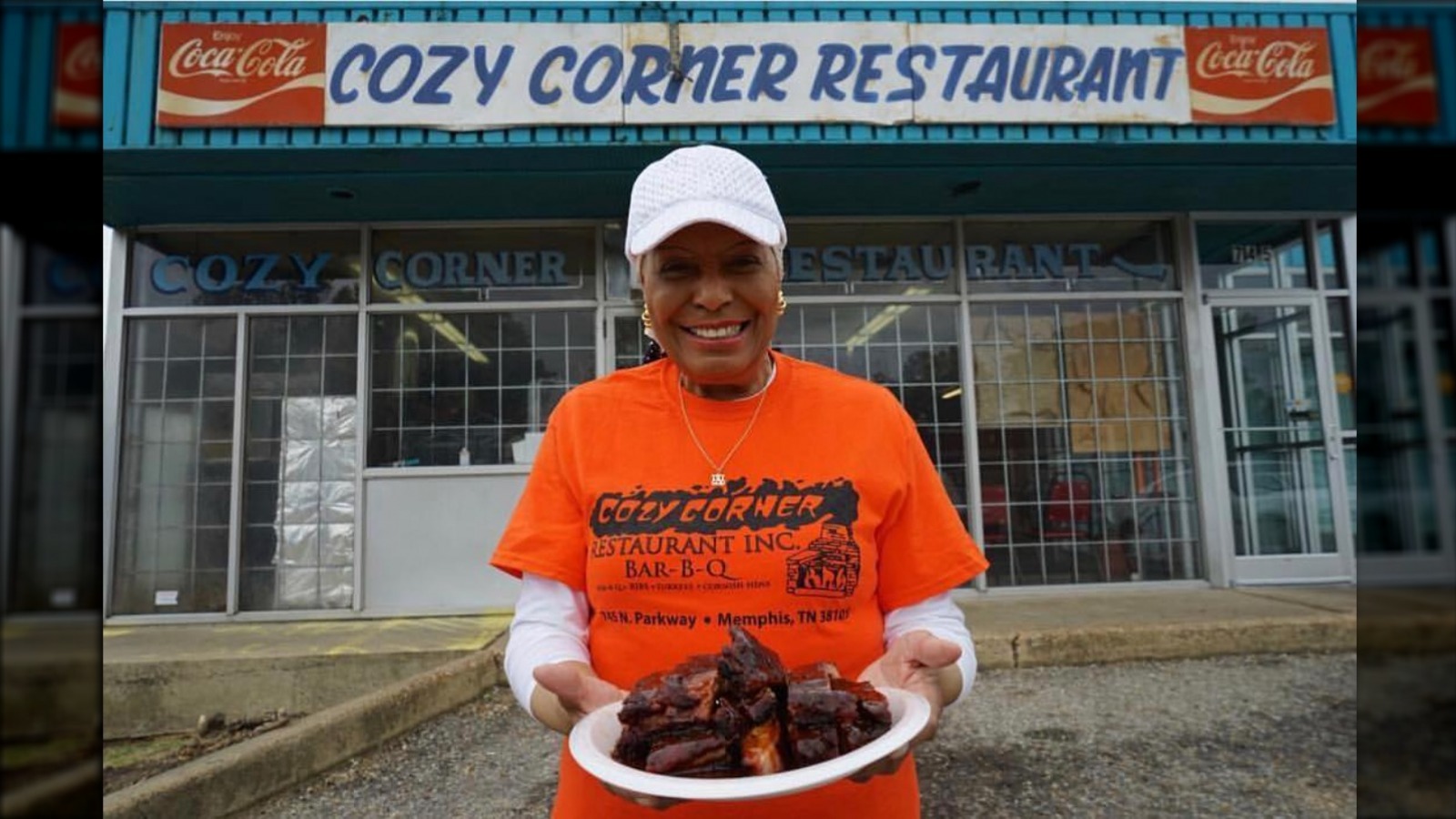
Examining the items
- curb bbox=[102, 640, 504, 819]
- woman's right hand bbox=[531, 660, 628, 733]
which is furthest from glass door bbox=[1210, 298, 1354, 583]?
woman's right hand bbox=[531, 660, 628, 733]

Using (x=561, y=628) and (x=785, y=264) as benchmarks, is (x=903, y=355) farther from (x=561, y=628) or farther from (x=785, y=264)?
(x=561, y=628)

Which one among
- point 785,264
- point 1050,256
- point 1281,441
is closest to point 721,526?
point 785,264

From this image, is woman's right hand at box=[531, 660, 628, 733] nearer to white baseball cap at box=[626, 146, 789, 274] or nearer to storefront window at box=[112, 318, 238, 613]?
white baseball cap at box=[626, 146, 789, 274]

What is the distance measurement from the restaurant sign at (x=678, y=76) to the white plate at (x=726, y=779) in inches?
201

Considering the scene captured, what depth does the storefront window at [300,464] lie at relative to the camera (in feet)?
21.7

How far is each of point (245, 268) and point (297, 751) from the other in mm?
4691

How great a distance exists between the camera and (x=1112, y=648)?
17.2ft

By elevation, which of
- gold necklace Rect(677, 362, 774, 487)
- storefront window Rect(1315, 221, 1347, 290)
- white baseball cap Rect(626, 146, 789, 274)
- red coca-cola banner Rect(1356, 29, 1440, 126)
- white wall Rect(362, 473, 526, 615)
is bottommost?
white wall Rect(362, 473, 526, 615)

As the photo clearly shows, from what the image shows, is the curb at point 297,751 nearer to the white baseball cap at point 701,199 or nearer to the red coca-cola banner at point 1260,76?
the white baseball cap at point 701,199

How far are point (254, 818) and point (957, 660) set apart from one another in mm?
3413

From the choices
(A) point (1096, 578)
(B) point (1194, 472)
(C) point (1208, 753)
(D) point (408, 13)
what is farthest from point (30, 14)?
(B) point (1194, 472)

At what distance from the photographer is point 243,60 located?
5703mm

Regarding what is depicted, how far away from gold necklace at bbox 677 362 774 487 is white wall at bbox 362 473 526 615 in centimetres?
524

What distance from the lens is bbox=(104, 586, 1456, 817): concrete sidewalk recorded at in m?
3.48
